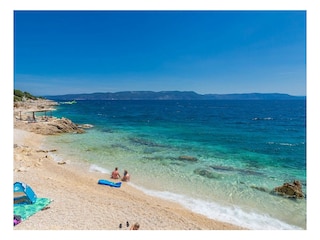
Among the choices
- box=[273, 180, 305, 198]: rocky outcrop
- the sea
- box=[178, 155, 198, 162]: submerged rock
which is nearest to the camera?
the sea

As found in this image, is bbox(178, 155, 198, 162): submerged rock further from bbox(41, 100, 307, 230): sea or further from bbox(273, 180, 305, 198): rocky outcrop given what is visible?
bbox(273, 180, 305, 198): rocky outcrop

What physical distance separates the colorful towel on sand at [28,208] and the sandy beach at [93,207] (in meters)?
0.12

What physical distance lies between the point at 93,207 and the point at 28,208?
1483 mm

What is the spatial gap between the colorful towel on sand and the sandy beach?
0.12 meters

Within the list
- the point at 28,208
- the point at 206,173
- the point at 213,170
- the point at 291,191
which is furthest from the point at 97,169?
the point at 291,191

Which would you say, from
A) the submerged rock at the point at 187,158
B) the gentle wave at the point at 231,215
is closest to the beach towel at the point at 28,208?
the gentle wave at the point at 231,215

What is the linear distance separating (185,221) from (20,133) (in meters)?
15.5

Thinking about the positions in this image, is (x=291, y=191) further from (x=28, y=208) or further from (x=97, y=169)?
(x=28, y=208)

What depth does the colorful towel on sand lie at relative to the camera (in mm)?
5801

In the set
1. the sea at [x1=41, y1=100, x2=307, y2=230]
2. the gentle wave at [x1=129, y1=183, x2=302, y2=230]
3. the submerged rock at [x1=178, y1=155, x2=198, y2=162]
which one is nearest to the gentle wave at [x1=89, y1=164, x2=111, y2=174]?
the sea at [x1=41, y1=100, x2=307, y2=230]
